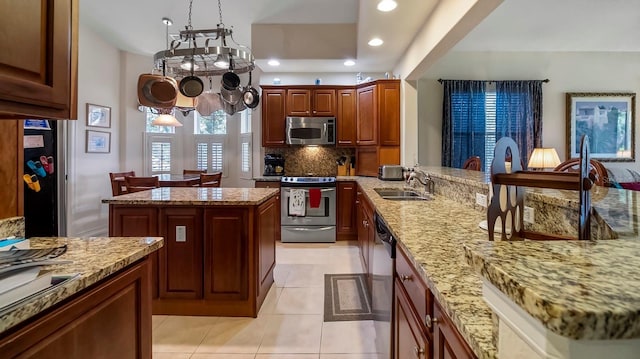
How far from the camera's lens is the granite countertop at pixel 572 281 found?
0.39m

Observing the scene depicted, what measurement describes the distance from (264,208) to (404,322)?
5.84ft

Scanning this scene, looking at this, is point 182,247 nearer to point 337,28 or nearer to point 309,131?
point 309,131

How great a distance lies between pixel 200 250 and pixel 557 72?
19.7 feet

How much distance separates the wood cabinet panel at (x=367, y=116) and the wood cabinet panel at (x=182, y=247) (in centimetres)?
322

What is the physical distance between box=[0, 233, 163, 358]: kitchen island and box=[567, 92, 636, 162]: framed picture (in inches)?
247

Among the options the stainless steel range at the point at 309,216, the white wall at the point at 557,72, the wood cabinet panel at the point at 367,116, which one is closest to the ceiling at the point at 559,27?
the white wall at the point at 557,72

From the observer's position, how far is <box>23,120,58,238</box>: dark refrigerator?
12.5ft

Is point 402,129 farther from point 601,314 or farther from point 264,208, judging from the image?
point 601,314

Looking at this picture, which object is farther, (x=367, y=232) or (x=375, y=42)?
(x=375, y=42)

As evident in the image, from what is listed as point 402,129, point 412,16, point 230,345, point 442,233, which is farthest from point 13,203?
point 402,129

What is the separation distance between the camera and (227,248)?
101 inches

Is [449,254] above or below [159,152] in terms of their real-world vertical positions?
below

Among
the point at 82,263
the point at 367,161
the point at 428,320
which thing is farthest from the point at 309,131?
Result: the point at 428,320

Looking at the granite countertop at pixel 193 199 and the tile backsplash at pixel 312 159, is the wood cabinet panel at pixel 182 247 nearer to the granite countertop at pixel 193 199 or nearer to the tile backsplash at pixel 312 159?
the granite countertop at pixel 193 199
